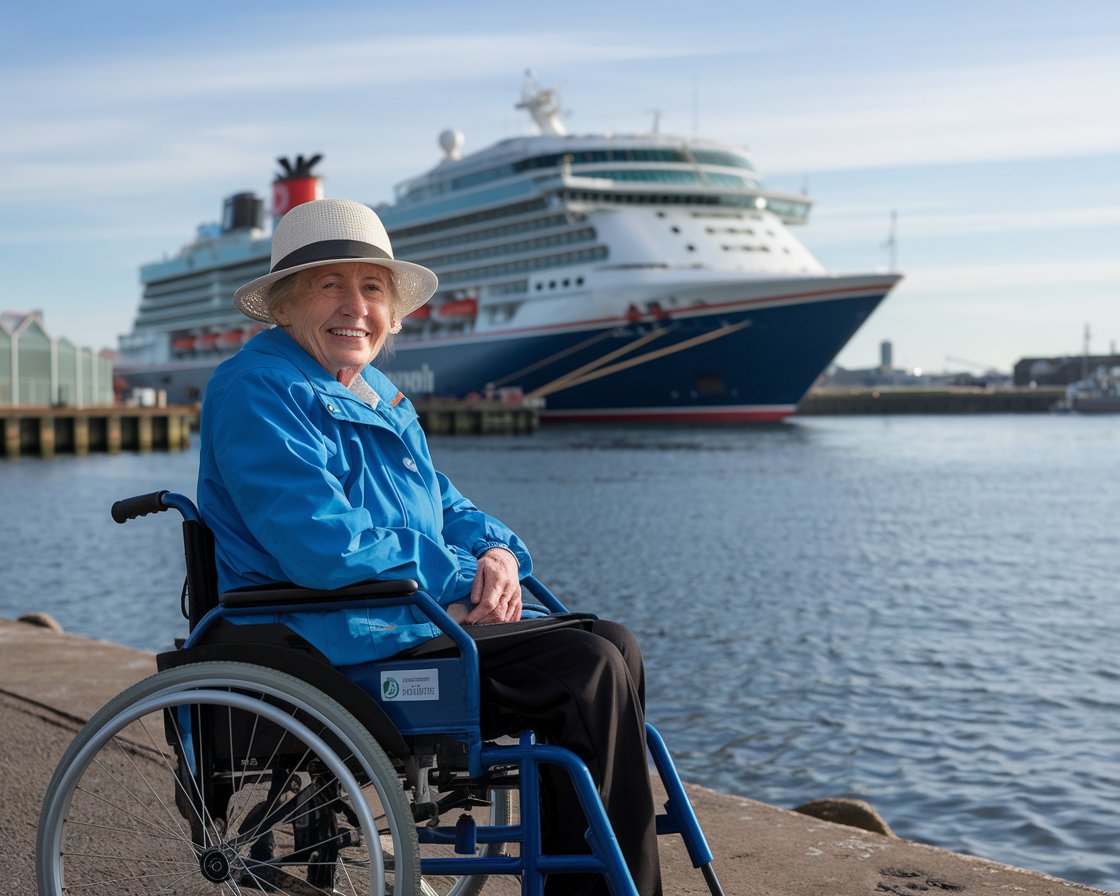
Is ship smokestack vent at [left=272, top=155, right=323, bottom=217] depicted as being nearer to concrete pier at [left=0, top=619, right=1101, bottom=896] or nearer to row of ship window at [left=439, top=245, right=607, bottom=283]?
row of ship window at [left=439, top=245, right=607, bottom=283]

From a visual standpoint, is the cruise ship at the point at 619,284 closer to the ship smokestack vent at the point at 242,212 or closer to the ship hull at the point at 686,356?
the ship hull at the point at 686,356

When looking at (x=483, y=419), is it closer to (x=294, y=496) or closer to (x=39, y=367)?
(x=39, y=367)

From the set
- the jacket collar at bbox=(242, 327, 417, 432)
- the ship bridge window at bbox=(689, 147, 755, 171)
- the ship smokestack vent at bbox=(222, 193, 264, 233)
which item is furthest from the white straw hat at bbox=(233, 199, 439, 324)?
the ship smokestack vent at bbox=(222, 193, 264, 233)

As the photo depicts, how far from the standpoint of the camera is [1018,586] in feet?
49.0

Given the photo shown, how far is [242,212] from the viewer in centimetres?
7031

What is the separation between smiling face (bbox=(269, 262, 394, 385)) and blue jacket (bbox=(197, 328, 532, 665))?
0.12 ft

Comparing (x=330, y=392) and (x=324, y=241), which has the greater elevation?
(x=324, y=241)

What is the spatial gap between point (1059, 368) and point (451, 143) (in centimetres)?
8101

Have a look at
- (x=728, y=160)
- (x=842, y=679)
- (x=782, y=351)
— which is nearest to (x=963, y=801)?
(x=842, y=679)

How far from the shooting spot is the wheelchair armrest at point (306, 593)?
2336mm

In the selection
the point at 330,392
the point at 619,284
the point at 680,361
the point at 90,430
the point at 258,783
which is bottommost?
the point at 90,430

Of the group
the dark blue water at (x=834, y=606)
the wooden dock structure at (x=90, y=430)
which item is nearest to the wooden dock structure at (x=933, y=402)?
the wooden dock structure at (x=90, y=430)

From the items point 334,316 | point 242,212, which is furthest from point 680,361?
point 334,316

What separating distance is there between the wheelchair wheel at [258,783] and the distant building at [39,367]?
47.8m
